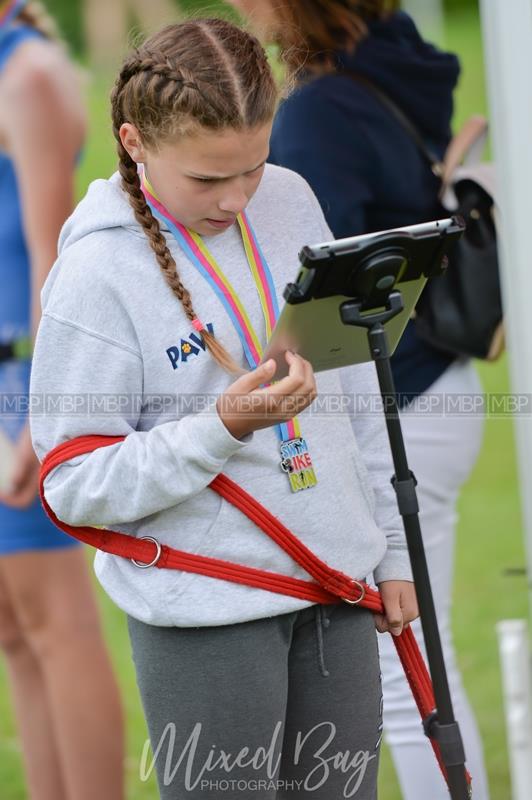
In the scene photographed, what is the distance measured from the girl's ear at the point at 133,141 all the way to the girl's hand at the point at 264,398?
0.96 feet

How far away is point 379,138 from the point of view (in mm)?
2062

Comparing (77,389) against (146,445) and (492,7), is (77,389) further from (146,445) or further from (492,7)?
(492,7)

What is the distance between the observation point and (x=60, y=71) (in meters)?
2.36

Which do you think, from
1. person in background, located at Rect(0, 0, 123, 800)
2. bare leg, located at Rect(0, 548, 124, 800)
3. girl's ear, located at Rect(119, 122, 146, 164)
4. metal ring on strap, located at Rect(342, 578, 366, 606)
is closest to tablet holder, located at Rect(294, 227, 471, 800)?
metal ring on strap, located at Rect(342, 578, 366, 606)

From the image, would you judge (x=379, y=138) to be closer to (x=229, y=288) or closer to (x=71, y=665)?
(x=229, y=288)

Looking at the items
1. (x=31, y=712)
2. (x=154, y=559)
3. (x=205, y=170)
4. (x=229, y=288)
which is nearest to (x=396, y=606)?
(x=154, y=559)

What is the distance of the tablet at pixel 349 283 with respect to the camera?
1.24 meters

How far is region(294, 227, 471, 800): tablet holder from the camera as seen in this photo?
4.12ft

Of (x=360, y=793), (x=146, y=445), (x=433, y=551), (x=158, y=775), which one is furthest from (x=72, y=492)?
(x=433, y=551)

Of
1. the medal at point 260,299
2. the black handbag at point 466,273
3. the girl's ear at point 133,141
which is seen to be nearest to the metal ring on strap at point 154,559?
the medal at point 260,299

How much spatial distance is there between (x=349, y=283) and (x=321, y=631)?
0.46 meters

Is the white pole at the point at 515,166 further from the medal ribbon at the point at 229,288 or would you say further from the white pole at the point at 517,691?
the medal ribbon at the point at 229,288

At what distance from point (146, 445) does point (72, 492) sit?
105 mm

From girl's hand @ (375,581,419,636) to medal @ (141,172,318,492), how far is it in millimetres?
214
